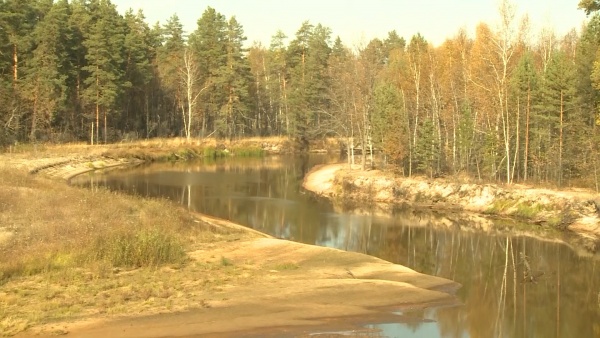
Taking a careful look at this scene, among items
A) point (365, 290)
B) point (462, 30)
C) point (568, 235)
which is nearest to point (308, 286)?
point (365, 290)

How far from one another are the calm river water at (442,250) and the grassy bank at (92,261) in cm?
657

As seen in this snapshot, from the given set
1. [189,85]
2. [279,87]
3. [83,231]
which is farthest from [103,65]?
[83,231]

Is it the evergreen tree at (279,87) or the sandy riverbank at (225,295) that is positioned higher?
the evergreen tree at (279,87)

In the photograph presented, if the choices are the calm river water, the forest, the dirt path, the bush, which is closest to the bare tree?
the forest

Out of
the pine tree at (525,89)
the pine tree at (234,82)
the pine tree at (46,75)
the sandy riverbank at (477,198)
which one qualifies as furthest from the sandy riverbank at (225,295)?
the pine tree at (234,82)

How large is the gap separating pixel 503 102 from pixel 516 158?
17.9 ft

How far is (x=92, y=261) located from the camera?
2166 cm

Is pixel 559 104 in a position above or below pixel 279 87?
below

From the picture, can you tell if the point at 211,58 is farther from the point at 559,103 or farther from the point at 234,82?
the point at 559,103

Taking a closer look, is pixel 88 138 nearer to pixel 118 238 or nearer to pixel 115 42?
pixel 115 42

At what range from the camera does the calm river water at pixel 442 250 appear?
1969cm

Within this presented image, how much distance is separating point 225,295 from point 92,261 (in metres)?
5.66

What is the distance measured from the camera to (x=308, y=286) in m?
20.8

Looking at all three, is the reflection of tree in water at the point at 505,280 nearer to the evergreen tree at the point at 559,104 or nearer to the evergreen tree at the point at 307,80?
the evergreen tree at the point at 559,104
